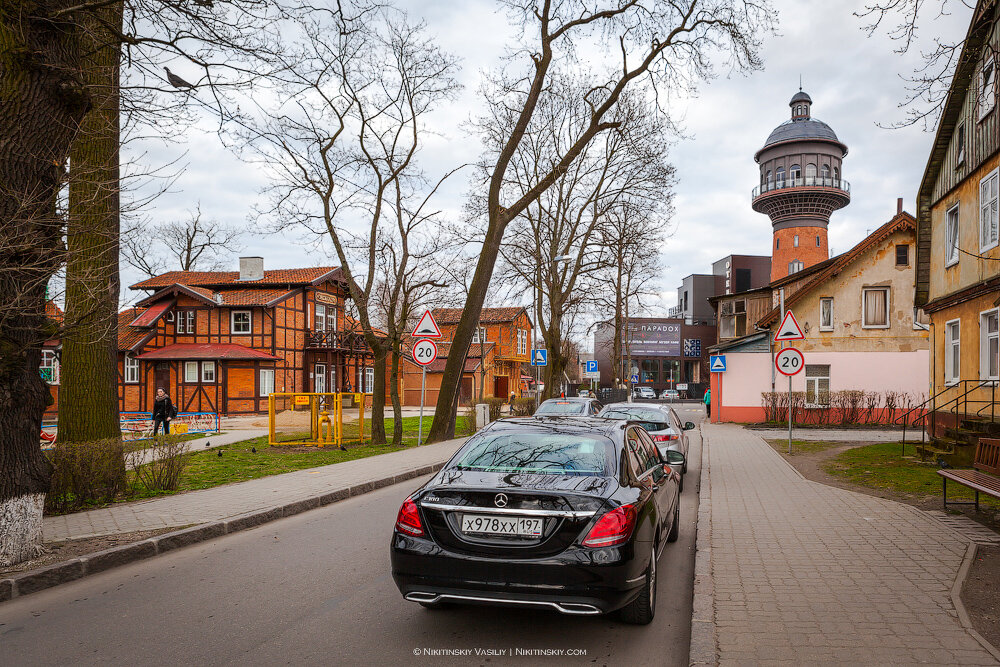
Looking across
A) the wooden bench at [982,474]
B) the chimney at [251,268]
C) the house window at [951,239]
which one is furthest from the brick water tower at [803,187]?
the wooden bench at [982,474]

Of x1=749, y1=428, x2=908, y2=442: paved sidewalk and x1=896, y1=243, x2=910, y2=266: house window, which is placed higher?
x1=896, y1=243, x2=910, y2=266: house window

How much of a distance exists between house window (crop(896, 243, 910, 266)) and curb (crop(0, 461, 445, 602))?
26.4 m

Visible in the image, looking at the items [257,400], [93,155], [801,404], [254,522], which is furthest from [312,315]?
[254,522]

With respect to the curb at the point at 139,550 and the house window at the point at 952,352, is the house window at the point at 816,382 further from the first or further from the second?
the curb at the point at 139,550

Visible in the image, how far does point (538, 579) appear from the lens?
14.7 feet

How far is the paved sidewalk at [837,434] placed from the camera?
75.6ft

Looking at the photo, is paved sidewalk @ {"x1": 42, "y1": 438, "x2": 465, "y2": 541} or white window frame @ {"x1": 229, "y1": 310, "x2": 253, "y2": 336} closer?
paved sidewalk @ {"x1": 42, "y1": 438, "x2": 465, "y2": 541}

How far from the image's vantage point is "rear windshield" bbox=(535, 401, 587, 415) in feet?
57.9

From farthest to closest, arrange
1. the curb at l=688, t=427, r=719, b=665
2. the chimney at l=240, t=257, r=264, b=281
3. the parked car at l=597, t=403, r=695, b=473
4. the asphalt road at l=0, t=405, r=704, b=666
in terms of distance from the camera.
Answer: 1. the chimney at l=240, t=257, r=264, b=281
2. the parked car at l=597, t=403, r=695, b=473
3. the asphalt road at l=0, t=405, r=704, b=666
4. the curb at l=688, t=427, r=719, b=665

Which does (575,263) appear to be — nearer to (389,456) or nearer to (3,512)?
(389,456)

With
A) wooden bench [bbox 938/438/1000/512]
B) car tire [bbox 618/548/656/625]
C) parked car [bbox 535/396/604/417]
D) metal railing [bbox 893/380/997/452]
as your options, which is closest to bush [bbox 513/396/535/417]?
parked car [bbox 535/396/604/417]

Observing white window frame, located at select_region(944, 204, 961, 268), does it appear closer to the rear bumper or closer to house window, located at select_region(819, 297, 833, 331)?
house window, located at select_region(819, 297, 833, 331)

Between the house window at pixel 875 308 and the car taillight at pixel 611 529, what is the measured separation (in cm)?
2858

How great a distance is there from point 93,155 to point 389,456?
8620mm
